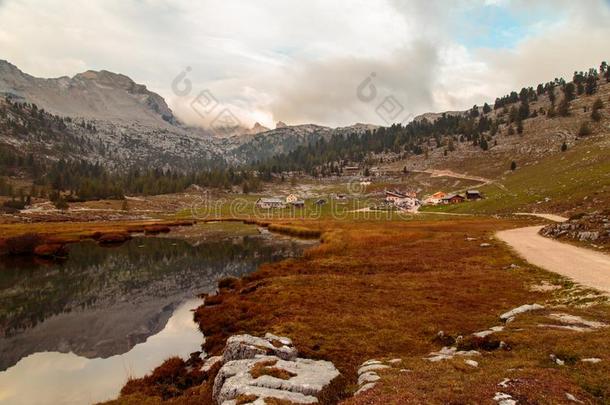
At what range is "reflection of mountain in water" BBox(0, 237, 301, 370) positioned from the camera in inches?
1357

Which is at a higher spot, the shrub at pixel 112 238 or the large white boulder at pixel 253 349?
the large white boulder at pixel 253 349

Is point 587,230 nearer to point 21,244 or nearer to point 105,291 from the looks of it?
point 105,291

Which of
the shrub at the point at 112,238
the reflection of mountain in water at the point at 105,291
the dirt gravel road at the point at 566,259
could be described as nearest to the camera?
the reflection of mountain in water at the point at 105,291

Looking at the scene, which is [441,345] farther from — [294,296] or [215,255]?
Result: [215,255]

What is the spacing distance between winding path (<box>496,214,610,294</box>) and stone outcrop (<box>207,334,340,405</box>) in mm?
25466

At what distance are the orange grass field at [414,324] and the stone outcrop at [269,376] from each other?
1.06 metres

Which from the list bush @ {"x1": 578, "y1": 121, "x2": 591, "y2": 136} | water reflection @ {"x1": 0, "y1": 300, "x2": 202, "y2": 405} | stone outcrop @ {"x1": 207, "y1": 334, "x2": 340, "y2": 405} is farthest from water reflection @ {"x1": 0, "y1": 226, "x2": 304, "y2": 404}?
bush @ {"x1": 578, "y1": 121, "x2": 591, "y2": 136}

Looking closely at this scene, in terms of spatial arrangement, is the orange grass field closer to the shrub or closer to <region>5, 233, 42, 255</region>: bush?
<region>5, 233, 42, 255</region>: bush

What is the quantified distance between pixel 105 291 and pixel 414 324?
3976 cm

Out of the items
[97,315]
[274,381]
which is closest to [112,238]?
[97,315]

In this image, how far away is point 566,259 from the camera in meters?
45.8

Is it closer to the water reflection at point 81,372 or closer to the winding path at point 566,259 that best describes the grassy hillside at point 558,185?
the winding path at point 566,259

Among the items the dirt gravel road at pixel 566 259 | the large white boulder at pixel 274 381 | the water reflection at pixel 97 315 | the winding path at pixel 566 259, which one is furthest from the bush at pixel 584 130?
the large white boulder at pixel 274 381

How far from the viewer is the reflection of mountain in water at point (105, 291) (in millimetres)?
34469
